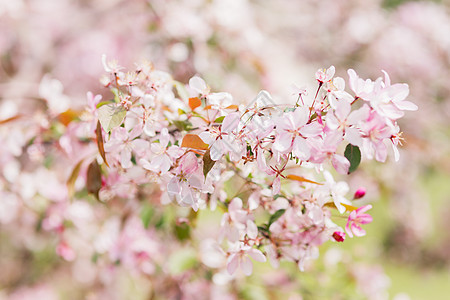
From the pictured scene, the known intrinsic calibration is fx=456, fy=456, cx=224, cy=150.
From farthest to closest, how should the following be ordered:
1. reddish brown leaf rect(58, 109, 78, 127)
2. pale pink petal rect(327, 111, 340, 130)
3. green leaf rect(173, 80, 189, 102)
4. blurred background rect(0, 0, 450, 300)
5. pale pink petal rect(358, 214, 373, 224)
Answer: blurred background rect(0, 0, 450, 300)
reddish brown leaf rect(58, 109, 78, 127)
green leaf rect(173, 80, 189, 102)
pale pink petal rect(358, 214, 373, 224)
pale pink petal rect(327, 111, 340, 130)

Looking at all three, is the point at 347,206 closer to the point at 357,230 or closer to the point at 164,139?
the point at 357,230

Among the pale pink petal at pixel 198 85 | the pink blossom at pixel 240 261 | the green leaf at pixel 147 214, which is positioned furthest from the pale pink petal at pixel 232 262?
the green leaf at pixel 147 214

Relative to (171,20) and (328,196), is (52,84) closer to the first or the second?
(171,20)

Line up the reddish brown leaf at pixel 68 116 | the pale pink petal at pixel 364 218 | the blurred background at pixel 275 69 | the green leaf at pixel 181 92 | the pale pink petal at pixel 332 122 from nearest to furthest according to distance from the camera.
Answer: the pale pink petal at pixel 332 122 < the pale pink petal at pixel 364 218 < the green leaf at pixel 181 92 < the reddish brown leaf at pixel 68 116 < the blurred background at pixel 275 69

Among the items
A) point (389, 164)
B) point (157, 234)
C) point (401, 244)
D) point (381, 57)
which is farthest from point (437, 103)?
point (157, 234)

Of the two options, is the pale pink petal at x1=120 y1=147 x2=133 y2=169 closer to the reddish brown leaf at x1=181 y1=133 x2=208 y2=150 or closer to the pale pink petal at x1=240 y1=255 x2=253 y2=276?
the reddish brown leaf at x1=181 y1=133 x2=208 y2=150

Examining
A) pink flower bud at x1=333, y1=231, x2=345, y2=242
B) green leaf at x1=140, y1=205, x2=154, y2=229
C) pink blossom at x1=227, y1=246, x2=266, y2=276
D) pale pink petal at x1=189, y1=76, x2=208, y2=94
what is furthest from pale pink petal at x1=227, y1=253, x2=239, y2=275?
green leaf at x1=140, y1=205, x2=154, y2=229

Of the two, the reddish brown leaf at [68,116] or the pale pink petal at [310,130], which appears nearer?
the pale pink petal at [310,130]

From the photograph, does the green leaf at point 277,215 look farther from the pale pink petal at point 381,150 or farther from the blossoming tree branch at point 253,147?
the pale pink petal at point 381,150
